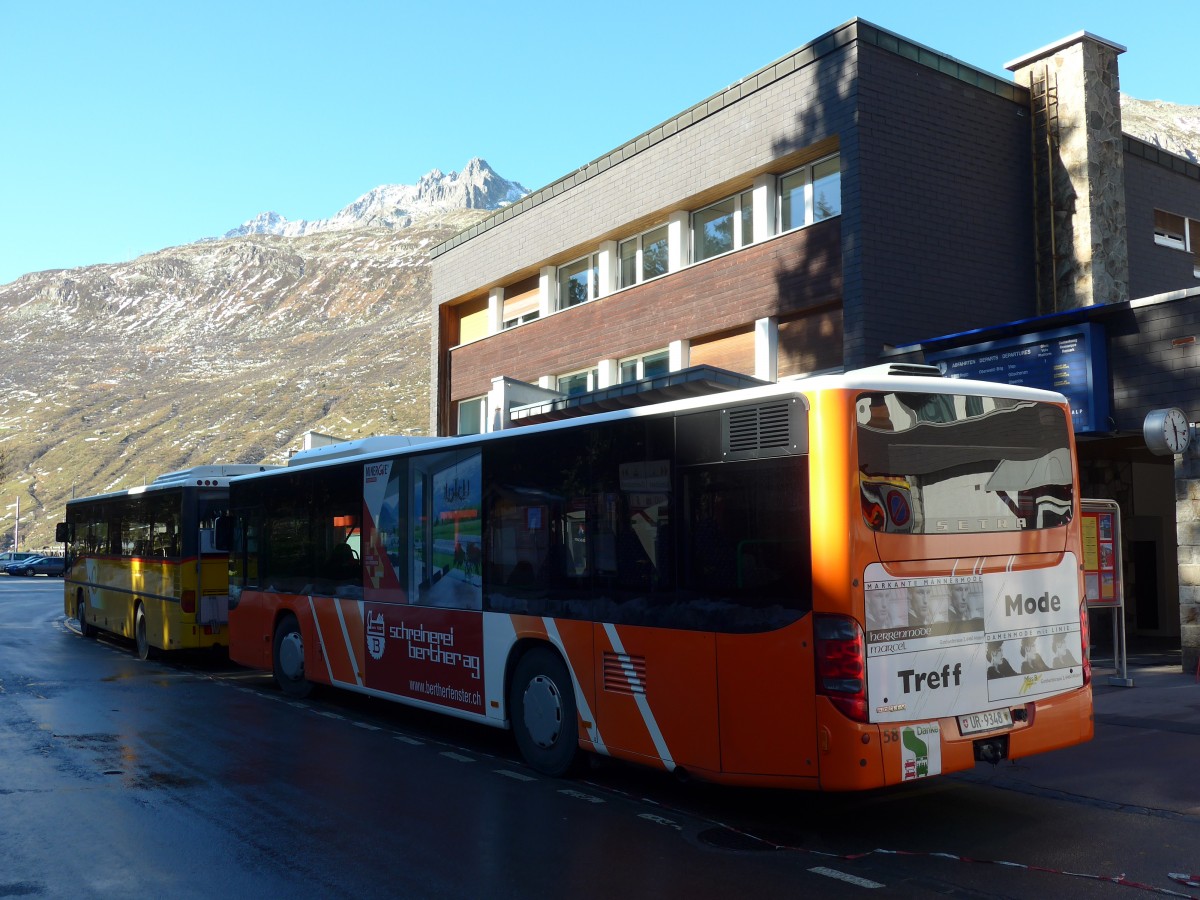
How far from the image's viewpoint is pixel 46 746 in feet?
32.3

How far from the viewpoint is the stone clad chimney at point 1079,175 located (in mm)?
18219

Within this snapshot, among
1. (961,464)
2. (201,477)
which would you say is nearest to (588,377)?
(201,477)

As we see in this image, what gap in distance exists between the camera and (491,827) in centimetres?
705

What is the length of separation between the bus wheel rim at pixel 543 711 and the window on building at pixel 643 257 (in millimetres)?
13723

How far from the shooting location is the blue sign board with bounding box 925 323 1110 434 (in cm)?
1466

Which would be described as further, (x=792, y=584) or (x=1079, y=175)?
(x=1079, y=175)

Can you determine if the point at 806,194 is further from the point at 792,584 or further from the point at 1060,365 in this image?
the point at 792,584

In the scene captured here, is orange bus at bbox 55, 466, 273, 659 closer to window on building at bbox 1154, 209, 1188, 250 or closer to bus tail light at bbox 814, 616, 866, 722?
bus tail light at bbox 814, 616, 866, 722

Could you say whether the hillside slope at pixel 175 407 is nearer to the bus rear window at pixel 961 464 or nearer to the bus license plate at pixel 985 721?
the bus rear window at pixel 961 464

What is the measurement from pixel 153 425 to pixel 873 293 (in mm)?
142693

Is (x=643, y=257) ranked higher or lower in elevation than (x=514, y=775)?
higher

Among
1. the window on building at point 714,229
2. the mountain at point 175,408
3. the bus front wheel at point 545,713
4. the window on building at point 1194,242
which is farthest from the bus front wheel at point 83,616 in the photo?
the mountain at point 175,408

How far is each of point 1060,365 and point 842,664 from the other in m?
10.1

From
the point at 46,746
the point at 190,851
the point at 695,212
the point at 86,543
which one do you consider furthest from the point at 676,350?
the point at 190,851
